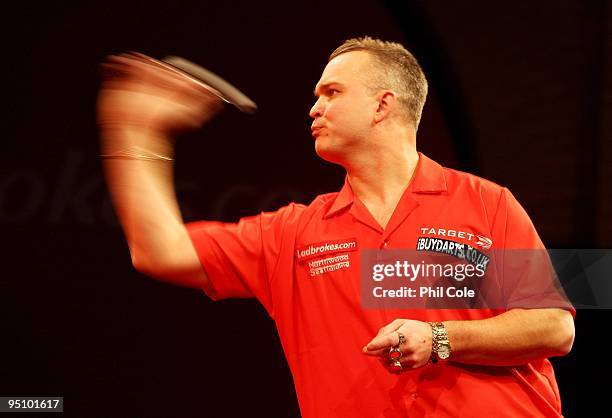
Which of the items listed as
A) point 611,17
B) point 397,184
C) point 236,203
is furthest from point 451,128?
point 397,184

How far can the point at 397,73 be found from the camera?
6.61ft

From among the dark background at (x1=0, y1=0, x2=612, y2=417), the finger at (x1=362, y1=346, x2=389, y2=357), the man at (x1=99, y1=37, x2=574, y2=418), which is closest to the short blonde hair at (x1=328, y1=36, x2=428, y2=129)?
the man at (x1=99, y1=37, x2=574, y2=418)

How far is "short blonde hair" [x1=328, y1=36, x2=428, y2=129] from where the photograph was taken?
6.51 feet

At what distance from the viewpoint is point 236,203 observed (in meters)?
2.83

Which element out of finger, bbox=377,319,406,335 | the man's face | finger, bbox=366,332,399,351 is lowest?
finger, bbox=366,332,399,351

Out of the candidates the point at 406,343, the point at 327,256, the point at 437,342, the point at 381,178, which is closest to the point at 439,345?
the point at 437,342

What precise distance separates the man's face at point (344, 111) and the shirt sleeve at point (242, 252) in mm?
229

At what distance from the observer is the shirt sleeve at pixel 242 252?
1.87 metres

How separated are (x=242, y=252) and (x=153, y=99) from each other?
18.5 inches

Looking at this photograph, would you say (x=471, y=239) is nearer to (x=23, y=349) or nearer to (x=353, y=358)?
(x=353, y=358)

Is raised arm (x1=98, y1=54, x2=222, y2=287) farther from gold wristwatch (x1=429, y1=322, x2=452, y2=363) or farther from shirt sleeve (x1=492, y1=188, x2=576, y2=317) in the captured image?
shirt sleeve (x1=492, y1=188, x2=576, y2=317)

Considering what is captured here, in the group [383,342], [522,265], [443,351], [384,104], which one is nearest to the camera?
[383,342]

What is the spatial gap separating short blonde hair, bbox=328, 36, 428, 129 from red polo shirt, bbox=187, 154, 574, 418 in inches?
6.6

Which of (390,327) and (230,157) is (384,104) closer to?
(390,327)
